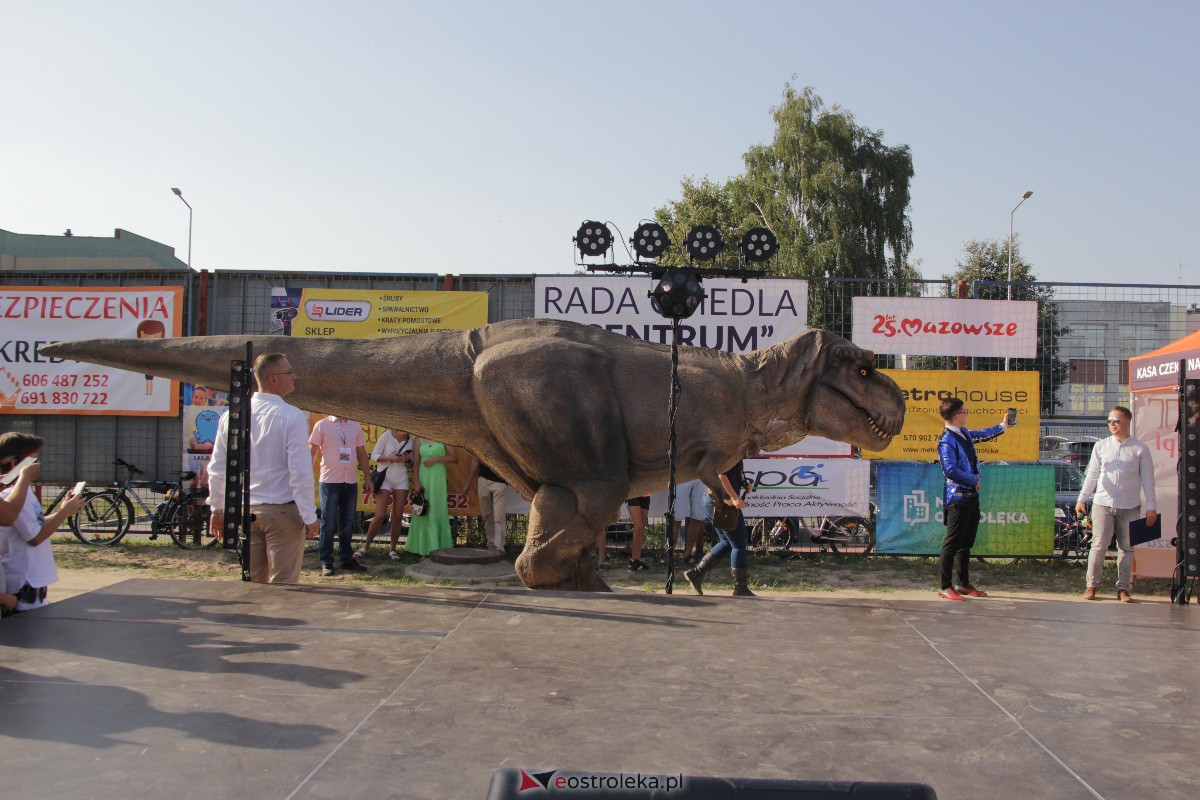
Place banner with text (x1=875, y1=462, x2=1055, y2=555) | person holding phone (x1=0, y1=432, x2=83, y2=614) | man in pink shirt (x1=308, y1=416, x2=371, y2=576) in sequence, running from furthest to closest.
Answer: banner with text (x1=875, y1=462, x2=1055, y2=555) → man in pink shirt (x1=308, y1=416, x2=371, y2=576) → person holding phone (x1=0, y1=432, x2=83, y2=614)

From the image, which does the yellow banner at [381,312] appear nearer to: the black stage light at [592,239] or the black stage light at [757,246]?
the black stage light at [592,239]

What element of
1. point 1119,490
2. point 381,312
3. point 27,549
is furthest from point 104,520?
point 1119,490

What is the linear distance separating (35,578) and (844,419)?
5067 millimetres

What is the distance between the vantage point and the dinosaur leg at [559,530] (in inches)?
224

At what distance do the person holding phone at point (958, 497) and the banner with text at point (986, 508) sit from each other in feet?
8.68

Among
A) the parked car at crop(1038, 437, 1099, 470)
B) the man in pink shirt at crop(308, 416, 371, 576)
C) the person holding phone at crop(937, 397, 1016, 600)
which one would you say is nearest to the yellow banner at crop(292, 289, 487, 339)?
the man in pink shirt at crop(308, 416, 371, 576)

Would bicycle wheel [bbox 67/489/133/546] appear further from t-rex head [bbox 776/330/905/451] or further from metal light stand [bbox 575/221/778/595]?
t-rex head [bbox 776/330/905/451]

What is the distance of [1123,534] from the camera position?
9.20 meters

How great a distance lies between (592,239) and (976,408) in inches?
229

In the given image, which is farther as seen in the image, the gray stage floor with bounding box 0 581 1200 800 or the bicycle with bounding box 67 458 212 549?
the bicycle with bounding box 67 458 212 549

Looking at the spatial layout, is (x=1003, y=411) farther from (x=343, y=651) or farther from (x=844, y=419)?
(x=343, y=651)

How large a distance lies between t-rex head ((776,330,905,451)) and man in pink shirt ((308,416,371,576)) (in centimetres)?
539

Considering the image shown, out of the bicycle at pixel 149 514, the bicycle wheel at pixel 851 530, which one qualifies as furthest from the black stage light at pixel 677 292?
the bicycle at pixel 149 514

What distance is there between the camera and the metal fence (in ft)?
38.2
